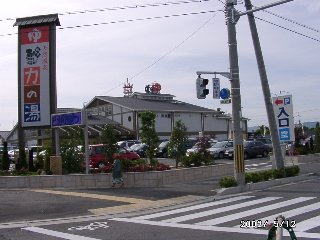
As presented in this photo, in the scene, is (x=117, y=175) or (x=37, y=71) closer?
(x=117, y=175)

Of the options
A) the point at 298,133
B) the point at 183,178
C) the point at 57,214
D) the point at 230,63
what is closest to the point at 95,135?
the point at 298,133

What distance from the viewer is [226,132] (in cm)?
7425

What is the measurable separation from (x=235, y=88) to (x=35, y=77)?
1133 cm

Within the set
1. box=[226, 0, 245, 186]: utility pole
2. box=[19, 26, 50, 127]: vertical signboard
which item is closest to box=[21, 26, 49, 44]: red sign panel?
box=[19, 26, 50, 127]: vertical signboard

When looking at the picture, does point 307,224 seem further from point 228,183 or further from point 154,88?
point 154,88

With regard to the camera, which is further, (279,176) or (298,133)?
(298,133)

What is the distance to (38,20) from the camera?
2648cm

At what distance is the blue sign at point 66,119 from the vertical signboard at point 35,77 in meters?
1.30

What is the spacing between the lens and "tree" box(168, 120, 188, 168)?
26.3 metres

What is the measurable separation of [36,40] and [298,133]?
24.5 metres

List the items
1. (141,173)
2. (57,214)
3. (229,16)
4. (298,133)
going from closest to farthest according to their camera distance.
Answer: (57,214), (229,16), (141,173), (298,133)

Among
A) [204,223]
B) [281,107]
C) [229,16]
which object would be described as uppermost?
[229,16]

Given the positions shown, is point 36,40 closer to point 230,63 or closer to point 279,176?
point 230,63

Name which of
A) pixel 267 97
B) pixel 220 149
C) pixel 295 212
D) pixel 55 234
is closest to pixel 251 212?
pixel 295 212
